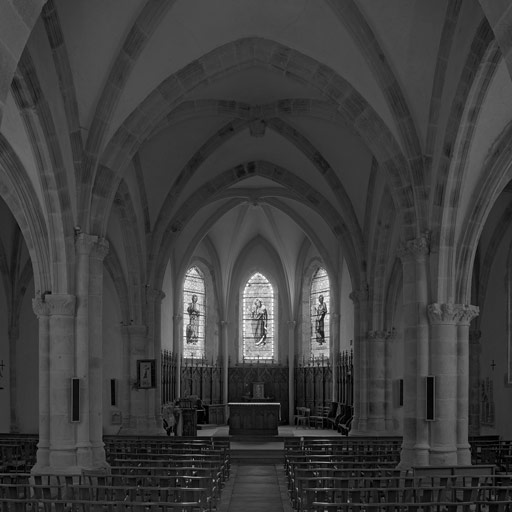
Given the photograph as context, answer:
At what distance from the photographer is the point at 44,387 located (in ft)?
52.0

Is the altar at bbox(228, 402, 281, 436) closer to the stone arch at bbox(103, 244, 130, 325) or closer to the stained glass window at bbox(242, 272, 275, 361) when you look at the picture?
the stone arch at bbox(103, 244, 130, 325)

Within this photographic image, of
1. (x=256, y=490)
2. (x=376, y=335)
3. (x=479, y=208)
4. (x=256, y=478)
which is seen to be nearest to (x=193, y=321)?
(x=376, y=335)

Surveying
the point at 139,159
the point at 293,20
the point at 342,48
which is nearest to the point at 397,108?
the point at 342,48

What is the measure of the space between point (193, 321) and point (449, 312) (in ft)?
65.3

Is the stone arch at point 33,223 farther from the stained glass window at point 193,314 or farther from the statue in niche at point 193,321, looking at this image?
the statue in niche at point 193,321

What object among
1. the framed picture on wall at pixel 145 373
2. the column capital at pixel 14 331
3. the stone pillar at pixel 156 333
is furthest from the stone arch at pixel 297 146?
the column capital at pixel 14 331

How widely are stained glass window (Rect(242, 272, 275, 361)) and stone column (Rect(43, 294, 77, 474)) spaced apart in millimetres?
20372

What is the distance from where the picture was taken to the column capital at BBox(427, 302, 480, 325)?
16016 mm

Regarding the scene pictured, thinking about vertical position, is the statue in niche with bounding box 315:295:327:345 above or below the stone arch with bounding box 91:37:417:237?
below

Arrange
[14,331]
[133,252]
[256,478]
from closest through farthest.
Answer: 1. [256,478]
2. [133,252]
3. [14,331]

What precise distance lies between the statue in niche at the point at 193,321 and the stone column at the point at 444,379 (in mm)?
19493

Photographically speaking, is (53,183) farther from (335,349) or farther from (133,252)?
(335,349)

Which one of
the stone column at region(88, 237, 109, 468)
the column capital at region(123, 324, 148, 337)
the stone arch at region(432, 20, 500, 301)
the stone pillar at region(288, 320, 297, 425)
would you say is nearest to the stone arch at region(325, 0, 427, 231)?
the stone arch at region(432, 20, 500, 301)

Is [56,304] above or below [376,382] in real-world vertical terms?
above
